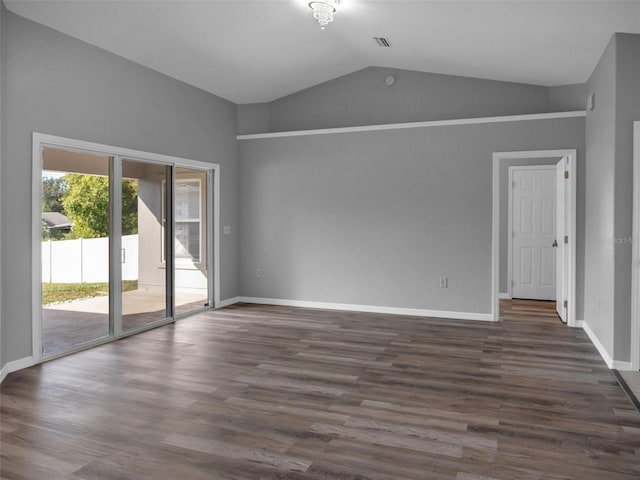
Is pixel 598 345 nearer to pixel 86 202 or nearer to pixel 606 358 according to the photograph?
pixel 606 358

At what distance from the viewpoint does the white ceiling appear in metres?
Result: 4.14

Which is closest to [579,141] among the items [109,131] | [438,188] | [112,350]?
[438,188]

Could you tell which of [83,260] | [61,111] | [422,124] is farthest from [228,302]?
[422,124]

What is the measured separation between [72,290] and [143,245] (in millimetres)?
1004

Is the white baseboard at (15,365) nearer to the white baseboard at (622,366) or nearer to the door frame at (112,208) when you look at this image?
the door frame at (112,208)

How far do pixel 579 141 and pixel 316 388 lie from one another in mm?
4314

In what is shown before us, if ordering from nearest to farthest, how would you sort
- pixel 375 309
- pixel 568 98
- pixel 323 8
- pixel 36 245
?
1. pixel 36 245
2. pixel 323 8
3. pixel 568 98
4. pixel 375 309

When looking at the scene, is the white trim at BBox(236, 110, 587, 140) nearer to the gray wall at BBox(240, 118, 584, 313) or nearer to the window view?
the gray wall at BBox(240, 118, 584, 313)

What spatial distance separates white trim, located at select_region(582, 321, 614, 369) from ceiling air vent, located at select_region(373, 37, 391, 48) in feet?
12.5

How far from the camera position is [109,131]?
5.07 m

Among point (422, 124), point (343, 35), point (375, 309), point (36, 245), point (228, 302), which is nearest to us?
point (36, 245)

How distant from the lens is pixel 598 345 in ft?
15.6

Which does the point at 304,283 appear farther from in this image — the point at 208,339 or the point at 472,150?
the point at 472,150

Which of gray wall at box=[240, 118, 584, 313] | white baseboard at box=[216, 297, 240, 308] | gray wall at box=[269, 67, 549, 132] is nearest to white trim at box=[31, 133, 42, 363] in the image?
white baseboard at box=[216, 297, 240, 308]
